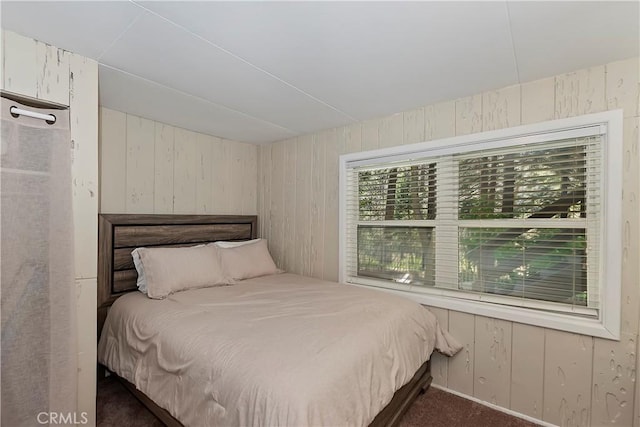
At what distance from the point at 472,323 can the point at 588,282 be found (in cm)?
74

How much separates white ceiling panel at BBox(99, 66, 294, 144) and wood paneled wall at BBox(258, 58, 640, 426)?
0.93 m

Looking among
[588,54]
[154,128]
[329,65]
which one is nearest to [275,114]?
[329,65]

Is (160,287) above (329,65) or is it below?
below

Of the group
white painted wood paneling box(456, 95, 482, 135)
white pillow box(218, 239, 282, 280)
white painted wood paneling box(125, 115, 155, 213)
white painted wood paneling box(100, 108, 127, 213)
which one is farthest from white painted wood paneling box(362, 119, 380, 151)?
white painted wood paneling box(100, 108, 127, 213)

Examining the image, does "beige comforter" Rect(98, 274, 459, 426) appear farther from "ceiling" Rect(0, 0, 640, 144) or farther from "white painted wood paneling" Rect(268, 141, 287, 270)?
"ceiling" Rect(0, 0, 640, 144)

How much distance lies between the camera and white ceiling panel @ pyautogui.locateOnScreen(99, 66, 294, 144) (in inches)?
78.2

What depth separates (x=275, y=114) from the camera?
2.57 meters

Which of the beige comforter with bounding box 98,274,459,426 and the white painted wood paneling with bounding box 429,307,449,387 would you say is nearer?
the beige comforter with bounding box 98,274,459,426

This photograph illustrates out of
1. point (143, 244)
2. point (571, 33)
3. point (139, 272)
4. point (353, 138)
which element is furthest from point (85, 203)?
point (571, 33)

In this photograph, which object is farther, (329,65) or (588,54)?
(329,65)

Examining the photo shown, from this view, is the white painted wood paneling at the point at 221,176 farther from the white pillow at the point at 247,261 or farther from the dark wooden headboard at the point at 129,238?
the white pillow at the point at 247,261

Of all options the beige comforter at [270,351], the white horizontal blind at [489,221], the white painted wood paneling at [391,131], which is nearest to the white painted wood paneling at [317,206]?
the white horizontal blind at [489,221]

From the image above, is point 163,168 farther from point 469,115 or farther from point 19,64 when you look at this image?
point 469,115

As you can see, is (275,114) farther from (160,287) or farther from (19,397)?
(19,397)
